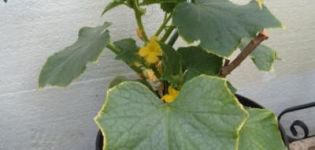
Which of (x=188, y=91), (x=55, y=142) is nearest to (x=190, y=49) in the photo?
(x=188, y=91)

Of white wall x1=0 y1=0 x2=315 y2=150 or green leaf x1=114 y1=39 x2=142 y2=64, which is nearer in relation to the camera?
green leaf x1=114 y1=39 x2=142 y2=64

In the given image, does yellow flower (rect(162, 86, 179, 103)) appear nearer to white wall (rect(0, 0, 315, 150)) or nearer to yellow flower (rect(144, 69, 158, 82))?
yellow flower (rect(144, 69, 158, 82))

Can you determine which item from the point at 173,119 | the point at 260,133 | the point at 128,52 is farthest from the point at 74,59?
the point at 260,133

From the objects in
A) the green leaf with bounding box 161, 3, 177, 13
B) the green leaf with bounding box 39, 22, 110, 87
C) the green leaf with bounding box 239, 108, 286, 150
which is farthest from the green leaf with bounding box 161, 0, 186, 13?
the green leaf with bounding box 239, 108, 286, 150

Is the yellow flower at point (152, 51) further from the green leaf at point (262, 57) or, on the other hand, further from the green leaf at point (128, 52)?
the green leaf at point (262, 57)

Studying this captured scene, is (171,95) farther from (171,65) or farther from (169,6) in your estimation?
(169,6)
